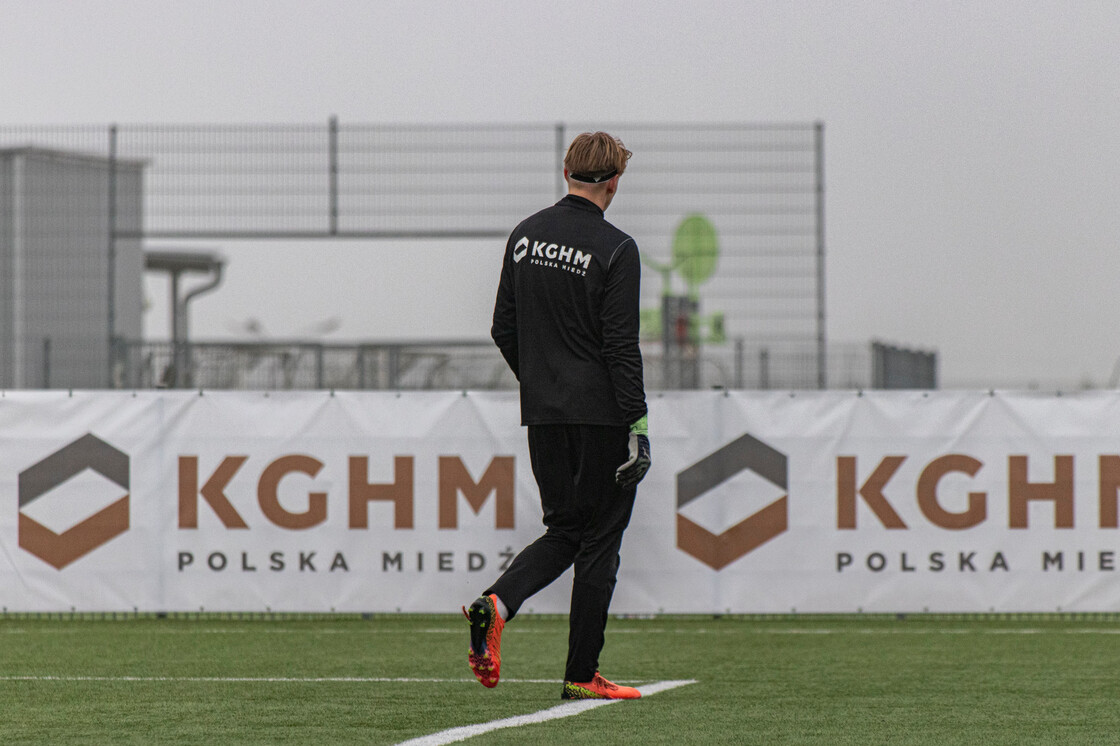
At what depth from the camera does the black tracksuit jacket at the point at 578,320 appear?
4855mm

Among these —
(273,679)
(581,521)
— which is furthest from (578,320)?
(273,679)

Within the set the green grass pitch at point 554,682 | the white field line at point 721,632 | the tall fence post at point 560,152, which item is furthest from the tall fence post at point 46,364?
the tall fence post at point 560,152

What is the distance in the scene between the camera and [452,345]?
1180 cm

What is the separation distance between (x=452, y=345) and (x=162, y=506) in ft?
11.2

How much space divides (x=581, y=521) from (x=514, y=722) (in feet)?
2.79

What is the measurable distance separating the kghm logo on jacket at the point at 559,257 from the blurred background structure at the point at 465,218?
6.30 meters

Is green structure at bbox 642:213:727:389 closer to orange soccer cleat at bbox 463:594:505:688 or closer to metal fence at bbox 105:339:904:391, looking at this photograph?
metal fence at bbox 105:339:904:391

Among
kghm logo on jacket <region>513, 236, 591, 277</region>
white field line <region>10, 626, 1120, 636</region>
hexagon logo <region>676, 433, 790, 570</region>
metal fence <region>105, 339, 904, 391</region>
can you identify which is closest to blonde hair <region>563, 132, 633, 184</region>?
kghm logo on jacket <region>513, 236, 591, 277</region>

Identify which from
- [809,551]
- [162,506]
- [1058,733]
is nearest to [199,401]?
[162,506]

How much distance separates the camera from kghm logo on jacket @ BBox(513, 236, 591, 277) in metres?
4.90

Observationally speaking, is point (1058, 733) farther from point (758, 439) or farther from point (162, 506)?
point (162, 506)

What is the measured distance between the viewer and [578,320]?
4922 mm

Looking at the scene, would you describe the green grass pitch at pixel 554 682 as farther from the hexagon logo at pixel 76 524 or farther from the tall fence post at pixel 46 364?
the tall fence post at pixel 46 364

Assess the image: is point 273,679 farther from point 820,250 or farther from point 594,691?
point 820,250
